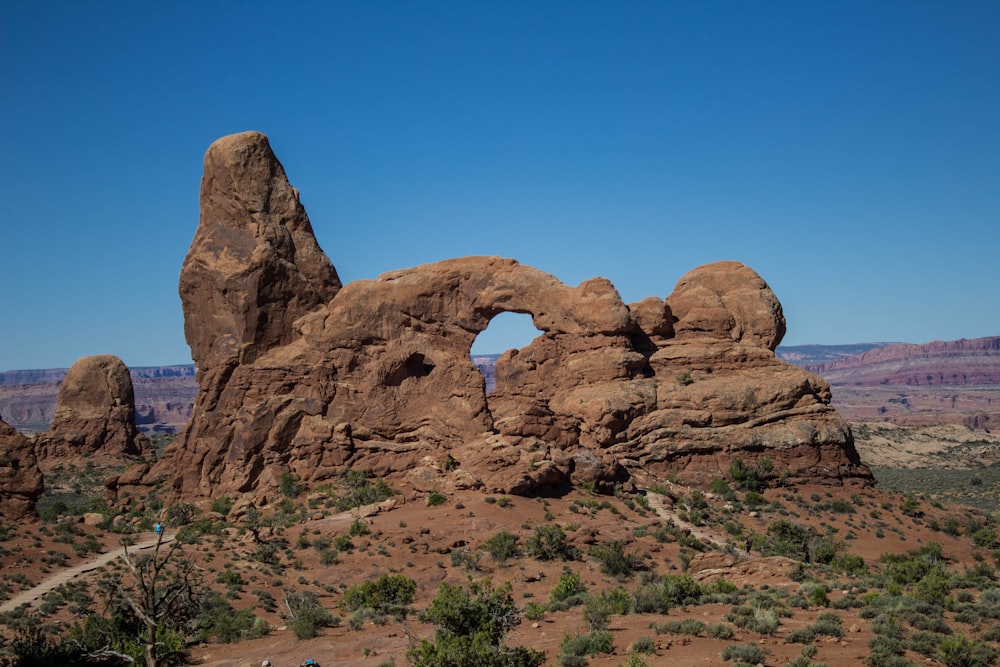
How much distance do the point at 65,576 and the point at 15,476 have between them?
705 centimetres

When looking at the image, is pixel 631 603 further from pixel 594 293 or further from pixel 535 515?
pixel 594 293

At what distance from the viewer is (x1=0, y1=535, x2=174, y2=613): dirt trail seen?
2691 cm

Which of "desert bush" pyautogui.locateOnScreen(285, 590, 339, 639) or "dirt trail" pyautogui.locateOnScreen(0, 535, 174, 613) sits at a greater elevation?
"dirt trail" pyautogui.locateOnScreen(0, 535, 174, 613)

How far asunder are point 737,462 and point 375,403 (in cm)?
1564

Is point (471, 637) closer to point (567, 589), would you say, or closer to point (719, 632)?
point (719, 632)

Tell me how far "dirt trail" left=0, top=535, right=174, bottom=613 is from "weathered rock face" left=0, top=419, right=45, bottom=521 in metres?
4.33

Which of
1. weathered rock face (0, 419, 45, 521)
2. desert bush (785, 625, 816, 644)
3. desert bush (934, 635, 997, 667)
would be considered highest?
weathered rock face (0, 419, 45, 521)

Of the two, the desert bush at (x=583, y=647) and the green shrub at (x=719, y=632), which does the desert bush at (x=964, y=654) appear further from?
the desert bush at (x=583, y=647)

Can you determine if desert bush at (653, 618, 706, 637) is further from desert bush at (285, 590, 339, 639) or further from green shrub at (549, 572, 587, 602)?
desert bush at (285, 590, 339, 639)

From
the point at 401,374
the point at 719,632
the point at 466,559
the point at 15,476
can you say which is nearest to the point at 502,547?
the point at 466,559

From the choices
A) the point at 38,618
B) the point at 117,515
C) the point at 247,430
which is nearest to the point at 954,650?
the point at 38,618

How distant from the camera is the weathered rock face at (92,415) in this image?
60.3m

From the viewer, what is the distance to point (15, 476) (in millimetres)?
35094

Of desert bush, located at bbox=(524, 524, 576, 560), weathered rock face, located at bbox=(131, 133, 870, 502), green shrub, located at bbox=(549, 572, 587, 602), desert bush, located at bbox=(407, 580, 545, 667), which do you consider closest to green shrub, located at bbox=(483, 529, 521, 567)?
desert bush, located at bbox=(524, 524, 576, 560)
